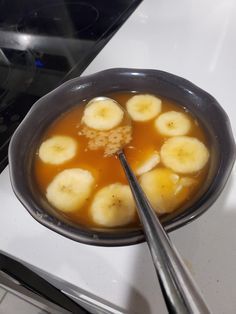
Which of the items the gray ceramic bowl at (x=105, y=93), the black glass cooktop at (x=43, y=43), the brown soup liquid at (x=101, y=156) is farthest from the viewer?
the black glass cooktop at (x=43, y=43)

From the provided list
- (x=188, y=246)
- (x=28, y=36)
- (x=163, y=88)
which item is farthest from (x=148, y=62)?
(x=188, y=246)

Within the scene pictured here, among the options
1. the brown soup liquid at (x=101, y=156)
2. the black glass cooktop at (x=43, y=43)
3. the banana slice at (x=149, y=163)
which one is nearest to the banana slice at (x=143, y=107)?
the brown soup liquid at (x=101, y=156)

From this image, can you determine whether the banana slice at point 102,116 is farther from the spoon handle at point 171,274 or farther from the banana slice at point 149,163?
the spoon handle at point 171,274

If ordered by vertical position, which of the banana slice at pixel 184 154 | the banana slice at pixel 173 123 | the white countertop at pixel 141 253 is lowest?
the white countertop at pixel 141 253

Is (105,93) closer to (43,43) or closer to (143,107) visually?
(143,107)

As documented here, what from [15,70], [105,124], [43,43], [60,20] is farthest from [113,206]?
[60,20]

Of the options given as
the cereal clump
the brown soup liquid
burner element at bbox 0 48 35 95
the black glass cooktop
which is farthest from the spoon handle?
burner element at bbox 0 48 35 95
